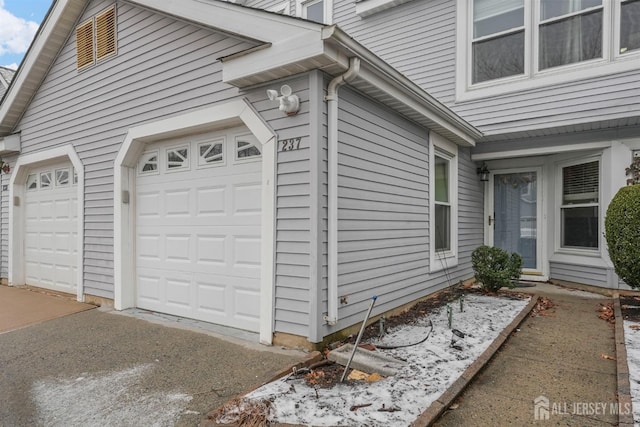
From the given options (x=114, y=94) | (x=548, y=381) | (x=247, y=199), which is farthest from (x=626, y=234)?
(x=114, y=94)

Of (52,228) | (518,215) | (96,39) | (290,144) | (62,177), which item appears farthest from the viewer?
(518,215)

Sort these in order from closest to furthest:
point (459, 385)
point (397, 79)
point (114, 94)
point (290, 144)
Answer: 1. point (459, 385)
2. point (290, 144)
3. point (397, 79)
4. point (114, 94)

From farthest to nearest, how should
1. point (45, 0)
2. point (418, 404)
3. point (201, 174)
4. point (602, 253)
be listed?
point (45, 0)
point (602, 253)
point (201, 174)
point (418, 404)

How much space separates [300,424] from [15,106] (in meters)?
8.12

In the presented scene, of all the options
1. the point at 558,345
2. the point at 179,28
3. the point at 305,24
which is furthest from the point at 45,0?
the point at 558,345

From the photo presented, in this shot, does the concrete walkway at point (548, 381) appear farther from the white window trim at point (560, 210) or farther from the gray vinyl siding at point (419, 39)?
the gray vinyl siding at point (419, 39)

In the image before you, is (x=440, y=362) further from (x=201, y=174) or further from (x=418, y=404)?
(x=201, y=174)

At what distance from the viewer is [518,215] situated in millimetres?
7680

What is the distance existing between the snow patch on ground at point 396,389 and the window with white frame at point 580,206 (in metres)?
3.66

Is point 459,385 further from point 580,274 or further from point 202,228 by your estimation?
point 580,274

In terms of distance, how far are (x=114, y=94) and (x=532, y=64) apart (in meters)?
6.90

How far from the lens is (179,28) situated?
4797 millimetres

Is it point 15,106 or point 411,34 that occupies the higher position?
point 411,34

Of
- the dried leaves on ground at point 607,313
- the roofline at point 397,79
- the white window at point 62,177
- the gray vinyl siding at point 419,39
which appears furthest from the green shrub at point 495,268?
the white window at point 62,177
